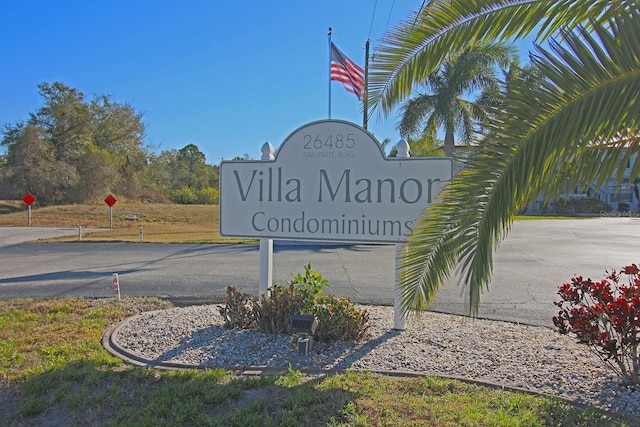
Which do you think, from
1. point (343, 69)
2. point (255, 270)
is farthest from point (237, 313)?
point (343, 69)

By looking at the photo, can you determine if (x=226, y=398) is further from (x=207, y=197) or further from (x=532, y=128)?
(x=207, y=197)

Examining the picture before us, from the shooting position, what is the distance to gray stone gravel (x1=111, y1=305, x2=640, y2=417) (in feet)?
12.5

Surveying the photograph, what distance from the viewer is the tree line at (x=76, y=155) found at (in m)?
36.1

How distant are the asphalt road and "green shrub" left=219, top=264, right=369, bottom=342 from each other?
1397 mm

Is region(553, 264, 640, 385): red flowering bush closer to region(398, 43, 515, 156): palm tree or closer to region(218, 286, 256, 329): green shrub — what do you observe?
region(218, 286, 256, 329): green shrub

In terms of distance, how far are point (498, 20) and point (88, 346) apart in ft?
15.0

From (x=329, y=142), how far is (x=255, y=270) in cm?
597

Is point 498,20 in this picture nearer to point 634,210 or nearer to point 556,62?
point 556,62

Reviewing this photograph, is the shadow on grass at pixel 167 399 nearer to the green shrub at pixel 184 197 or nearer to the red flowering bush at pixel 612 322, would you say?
the red flowering bush at pixel 612 322

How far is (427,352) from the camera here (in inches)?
181

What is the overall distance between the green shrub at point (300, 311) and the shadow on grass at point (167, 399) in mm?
962

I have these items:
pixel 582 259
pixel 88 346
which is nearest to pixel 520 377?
pixel 88 346

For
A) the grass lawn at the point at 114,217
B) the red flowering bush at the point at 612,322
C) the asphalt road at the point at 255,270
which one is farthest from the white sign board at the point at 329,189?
the grass lawn at the point at 114,217

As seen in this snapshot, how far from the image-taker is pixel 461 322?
5824 mm
